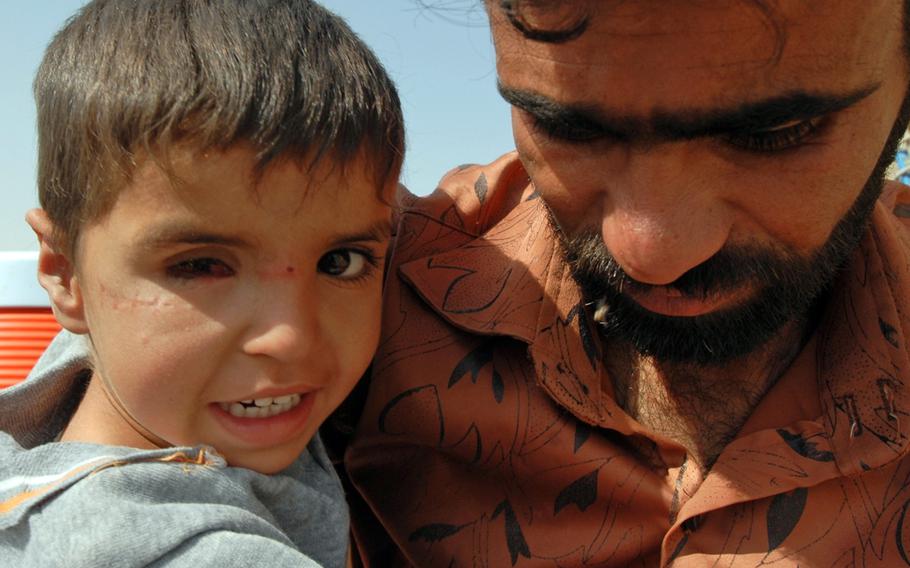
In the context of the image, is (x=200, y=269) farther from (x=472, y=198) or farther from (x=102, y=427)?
(x=472, y=198)

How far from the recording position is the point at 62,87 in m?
1.40

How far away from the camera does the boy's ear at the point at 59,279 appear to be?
1416 mm

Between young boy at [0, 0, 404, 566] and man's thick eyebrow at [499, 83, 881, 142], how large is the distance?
14.3 inches

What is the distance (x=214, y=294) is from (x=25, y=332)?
1.50 m

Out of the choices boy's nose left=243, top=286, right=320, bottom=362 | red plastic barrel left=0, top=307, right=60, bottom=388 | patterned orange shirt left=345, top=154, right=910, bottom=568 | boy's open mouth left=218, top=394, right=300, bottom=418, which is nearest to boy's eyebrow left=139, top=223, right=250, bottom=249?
boy's nose left=243, top=286, right=320, bottom=362

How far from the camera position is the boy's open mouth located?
1396mm

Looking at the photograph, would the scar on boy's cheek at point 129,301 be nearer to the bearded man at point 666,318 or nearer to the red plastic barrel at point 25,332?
the bearded man at point 666,318

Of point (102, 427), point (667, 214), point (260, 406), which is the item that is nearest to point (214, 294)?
point (260, 406)

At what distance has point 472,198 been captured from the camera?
2.09 m

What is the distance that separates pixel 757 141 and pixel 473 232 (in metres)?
0.79

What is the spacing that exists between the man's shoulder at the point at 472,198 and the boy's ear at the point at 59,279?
0.74 metres

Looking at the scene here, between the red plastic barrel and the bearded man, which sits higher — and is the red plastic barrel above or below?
below

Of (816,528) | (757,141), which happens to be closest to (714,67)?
(757,141)

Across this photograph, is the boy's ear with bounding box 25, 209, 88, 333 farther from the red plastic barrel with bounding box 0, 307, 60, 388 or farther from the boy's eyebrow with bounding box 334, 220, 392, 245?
the red plastic barrel with bounding box 0, 307, 60, 388
